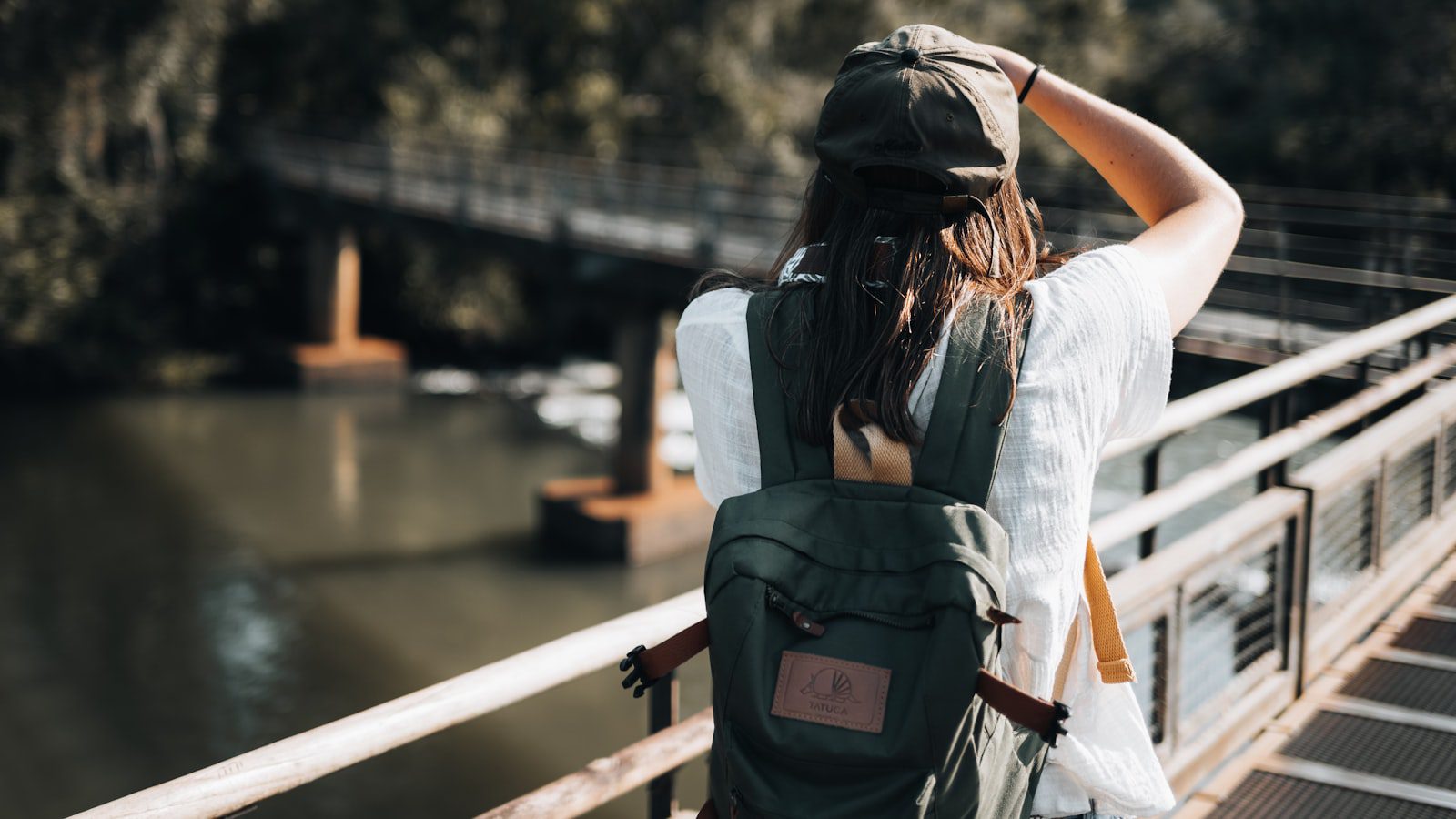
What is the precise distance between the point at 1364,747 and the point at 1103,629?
2.18 meters

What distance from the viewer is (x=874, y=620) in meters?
1.20

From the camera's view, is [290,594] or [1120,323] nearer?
[1120,323]

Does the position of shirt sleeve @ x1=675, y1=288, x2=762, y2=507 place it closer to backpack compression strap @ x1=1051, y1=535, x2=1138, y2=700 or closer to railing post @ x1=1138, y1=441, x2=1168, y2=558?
backpack compression strap @ x1=1051, y1=535, x2=1138, y2=700

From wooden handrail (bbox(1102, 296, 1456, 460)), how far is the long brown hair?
913mm

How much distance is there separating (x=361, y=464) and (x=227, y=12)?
8821mm

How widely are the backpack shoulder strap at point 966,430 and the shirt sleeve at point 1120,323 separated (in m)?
0.11

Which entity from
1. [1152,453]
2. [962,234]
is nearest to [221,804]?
[962,234]

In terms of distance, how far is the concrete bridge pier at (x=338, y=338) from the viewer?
22094mm

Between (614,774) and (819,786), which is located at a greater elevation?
(819,786)

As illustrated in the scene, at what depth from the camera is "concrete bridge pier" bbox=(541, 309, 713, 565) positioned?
13438 millimetres

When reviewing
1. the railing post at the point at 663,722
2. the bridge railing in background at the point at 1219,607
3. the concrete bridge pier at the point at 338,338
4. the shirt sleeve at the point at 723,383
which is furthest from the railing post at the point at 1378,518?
the concrete bridge pier at the point at 338,338

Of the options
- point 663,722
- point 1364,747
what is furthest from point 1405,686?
point 663,722

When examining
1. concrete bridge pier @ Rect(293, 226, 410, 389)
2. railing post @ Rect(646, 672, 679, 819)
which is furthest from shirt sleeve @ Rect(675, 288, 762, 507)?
concrete bridge pier @ Rect(293, 226, 410, 389)

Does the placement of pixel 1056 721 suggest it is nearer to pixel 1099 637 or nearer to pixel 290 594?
pixel 1099 637
